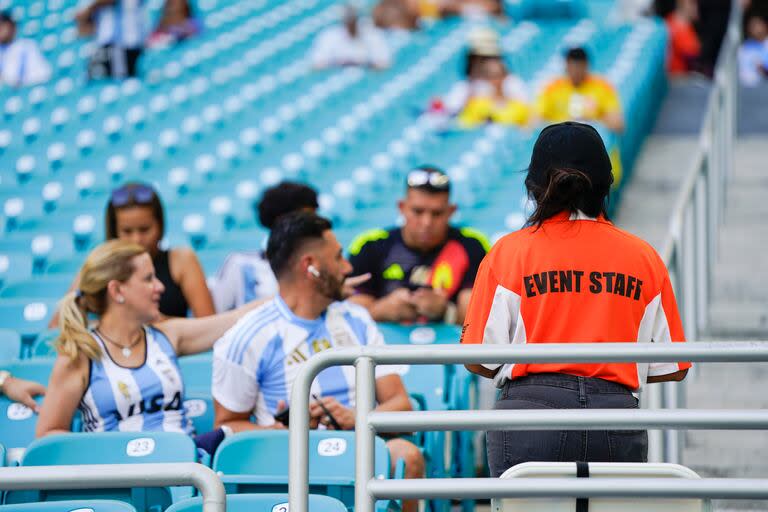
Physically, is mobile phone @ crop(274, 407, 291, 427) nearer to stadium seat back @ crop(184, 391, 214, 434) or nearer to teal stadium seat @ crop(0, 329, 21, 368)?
stadium seat back @ crop(184, 391, 214, 434)

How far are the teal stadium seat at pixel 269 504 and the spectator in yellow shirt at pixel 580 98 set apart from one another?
20.9ft

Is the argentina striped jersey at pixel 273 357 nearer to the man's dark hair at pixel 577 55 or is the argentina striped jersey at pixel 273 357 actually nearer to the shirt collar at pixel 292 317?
the shirt collar at pixel 292 317

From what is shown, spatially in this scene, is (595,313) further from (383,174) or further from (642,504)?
(383,174)

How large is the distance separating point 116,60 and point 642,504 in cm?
1031

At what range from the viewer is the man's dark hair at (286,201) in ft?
18.7

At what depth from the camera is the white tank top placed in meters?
4.47

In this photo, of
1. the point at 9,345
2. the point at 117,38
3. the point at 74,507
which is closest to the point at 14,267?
the point at 9,345

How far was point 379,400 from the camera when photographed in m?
4.59

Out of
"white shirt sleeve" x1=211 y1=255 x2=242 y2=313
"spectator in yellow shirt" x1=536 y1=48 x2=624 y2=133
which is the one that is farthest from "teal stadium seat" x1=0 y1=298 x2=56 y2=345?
"spectator in yellow shirt" x1=536 y1=48 x2=624 y2=133

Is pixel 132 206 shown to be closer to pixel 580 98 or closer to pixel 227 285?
pixel 227 285

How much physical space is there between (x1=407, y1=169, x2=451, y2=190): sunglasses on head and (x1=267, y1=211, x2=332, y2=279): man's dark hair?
1.14 metres

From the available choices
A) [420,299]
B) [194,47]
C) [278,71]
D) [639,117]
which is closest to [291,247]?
[420,299]

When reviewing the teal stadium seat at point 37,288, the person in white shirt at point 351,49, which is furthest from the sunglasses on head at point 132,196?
the person in white shirt at point 351,49

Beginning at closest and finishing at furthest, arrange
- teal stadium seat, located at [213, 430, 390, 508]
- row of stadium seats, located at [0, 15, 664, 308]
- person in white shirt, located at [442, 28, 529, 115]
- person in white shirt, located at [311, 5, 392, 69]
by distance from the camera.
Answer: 1. teal stadium seat, located at [213, 430, 390, 508]
2. row of stadium seats, located at [0, 15, 664, 308]
3. person in white shirt, located at [442, 28, 529, 115]
4. person in white shirt, located at [311, 5, 392, 69]
